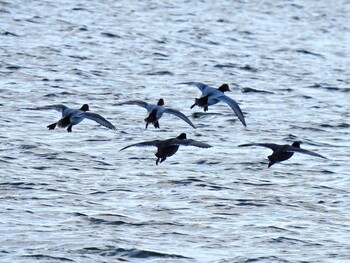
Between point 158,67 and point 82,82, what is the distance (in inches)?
166

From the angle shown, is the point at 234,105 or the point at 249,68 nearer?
the point at 234,105

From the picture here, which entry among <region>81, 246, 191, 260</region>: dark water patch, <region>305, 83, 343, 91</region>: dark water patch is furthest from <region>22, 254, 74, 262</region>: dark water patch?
<region>305, 83, 343, 91</region>: dark water patch

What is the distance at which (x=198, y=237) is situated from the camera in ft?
63.6

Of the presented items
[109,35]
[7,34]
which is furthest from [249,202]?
[109,35]

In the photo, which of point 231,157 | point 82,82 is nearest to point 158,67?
point 82,82

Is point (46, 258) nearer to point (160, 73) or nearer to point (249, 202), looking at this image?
point (249, 202)

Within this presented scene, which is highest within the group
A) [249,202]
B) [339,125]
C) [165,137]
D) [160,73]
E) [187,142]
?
[187,142]

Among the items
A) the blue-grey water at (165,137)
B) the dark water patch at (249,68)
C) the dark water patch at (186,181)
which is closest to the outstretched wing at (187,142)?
the blue-grey water at (165,137)

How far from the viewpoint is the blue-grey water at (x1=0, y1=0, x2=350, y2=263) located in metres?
19.2

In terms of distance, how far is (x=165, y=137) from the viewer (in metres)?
27.3

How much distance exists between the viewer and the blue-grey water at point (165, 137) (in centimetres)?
1925

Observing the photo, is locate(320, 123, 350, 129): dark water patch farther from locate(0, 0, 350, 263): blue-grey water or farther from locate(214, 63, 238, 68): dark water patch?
locate(214, 63, 238, 68): dark water patch

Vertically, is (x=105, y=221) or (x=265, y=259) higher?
(x=265, y=259)

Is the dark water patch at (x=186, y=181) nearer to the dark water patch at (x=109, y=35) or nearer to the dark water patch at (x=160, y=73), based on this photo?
the dark water patch at (x=160, y=73)
